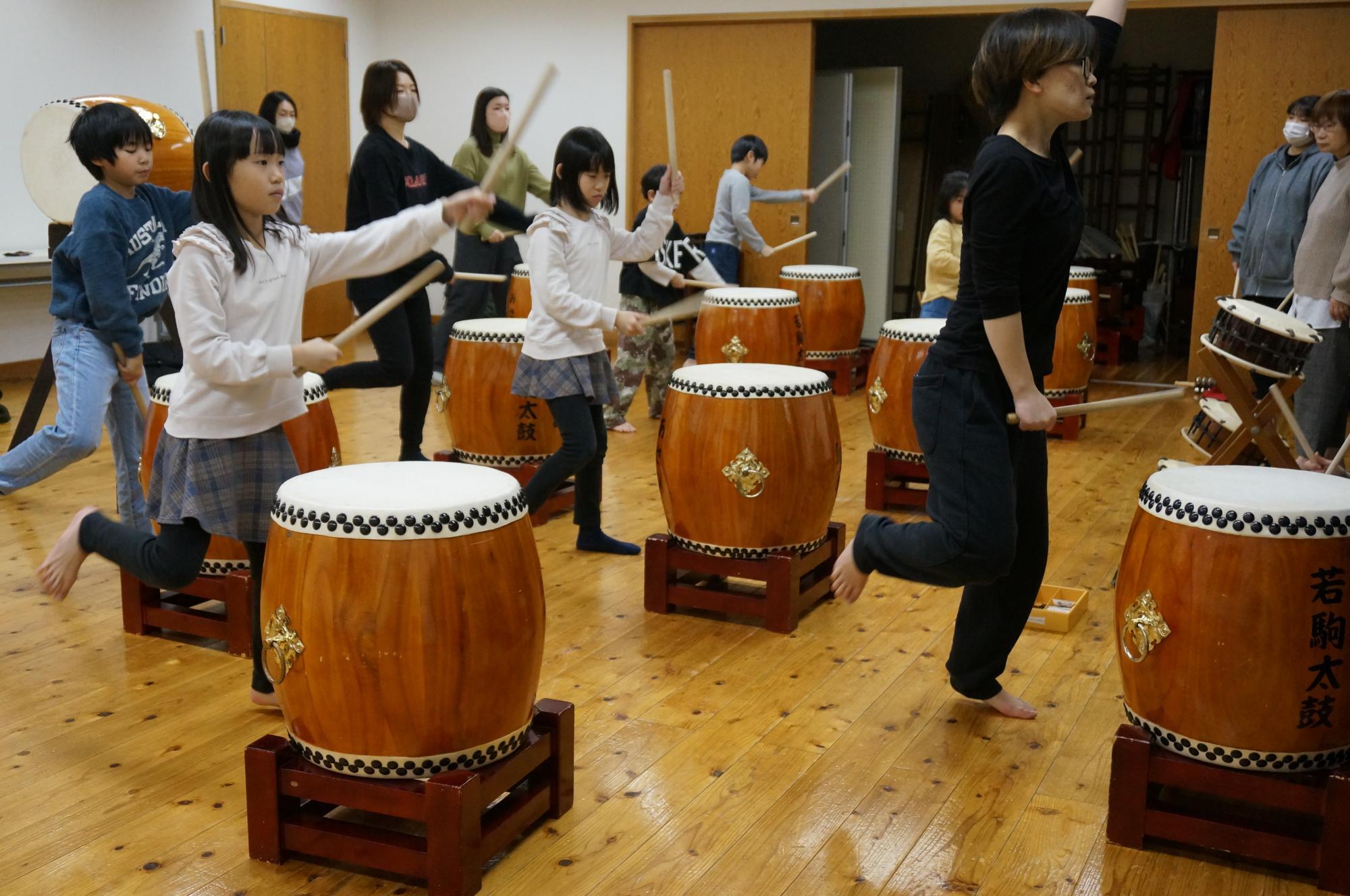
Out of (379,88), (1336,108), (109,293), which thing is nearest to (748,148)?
(379,88)

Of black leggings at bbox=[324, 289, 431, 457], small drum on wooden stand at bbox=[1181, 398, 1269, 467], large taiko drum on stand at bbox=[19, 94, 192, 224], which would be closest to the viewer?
small drum on wooden stand at bbox=[1181, 398, 1269, 467]

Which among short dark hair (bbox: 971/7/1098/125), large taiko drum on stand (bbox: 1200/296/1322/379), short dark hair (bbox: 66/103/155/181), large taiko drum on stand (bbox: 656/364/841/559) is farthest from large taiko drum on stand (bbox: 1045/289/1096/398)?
short dark hair (bbox: 66/103/155/181)

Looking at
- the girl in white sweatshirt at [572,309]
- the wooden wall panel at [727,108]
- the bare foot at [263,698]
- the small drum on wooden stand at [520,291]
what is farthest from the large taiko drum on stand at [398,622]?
the wooden wall panel at [727,108]

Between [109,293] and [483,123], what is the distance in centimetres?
257

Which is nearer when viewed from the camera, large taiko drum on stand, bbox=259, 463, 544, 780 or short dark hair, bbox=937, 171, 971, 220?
large taiko drum on stand, bbox=259, 463, 544, 780

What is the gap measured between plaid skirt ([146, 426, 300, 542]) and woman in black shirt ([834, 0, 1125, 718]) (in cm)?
108

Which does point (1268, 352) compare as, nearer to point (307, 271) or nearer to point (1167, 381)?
point (307, 271)

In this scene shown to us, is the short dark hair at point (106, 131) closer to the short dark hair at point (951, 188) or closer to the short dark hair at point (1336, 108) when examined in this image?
the short dark hair at point (951, 188)

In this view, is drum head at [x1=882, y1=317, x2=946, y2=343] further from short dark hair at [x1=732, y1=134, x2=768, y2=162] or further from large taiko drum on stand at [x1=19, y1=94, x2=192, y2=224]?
large taiko drum on stand at [x1=19, y1=94, x2=192, y2=224]

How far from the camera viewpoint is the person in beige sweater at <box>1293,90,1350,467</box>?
4.30 meters

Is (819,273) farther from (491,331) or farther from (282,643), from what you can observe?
(282,643)

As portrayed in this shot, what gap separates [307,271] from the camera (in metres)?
2.51

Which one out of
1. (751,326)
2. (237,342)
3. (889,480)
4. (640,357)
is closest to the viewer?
(237,342)

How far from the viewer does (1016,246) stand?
7.13 ft
